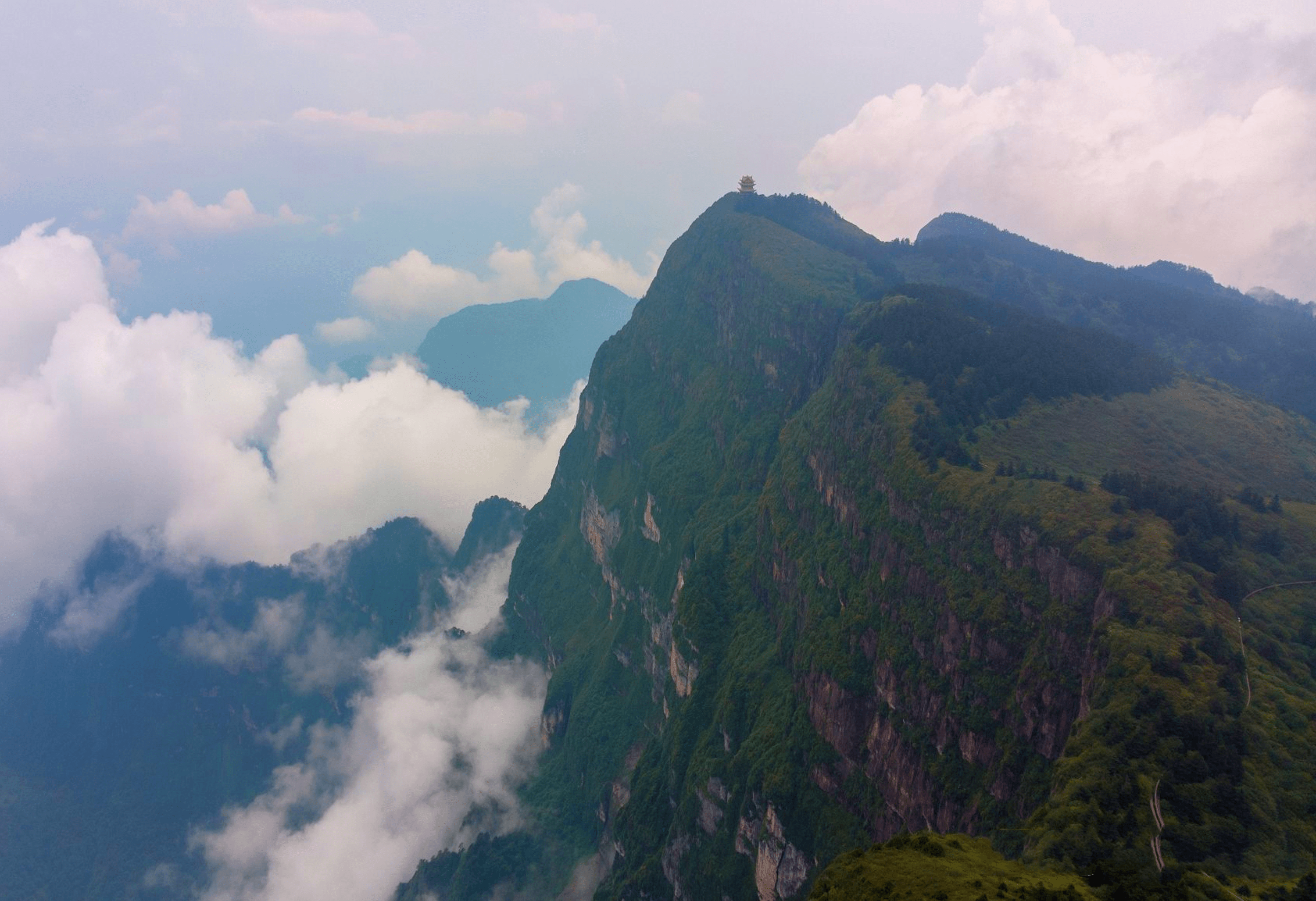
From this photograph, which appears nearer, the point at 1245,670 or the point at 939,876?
the point at 939,876

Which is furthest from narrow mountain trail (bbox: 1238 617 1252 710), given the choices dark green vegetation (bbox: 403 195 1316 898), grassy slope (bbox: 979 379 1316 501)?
grassy slope (bbox: 979 379 1316 501)

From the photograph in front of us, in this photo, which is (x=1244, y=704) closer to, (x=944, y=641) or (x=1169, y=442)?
(x=944, y=641)

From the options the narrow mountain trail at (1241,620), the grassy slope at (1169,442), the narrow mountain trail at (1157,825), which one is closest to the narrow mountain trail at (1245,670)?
the narrow mountain trail at (1241,620)

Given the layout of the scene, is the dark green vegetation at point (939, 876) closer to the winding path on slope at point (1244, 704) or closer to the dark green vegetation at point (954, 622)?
the dark green vegetation at point (954, 622)

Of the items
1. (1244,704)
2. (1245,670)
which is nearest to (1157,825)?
(1244,704)

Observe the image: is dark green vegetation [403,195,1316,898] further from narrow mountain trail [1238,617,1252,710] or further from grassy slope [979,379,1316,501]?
grassy slope [979,379,1316,501]

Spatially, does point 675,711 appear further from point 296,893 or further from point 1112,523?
point 296,893

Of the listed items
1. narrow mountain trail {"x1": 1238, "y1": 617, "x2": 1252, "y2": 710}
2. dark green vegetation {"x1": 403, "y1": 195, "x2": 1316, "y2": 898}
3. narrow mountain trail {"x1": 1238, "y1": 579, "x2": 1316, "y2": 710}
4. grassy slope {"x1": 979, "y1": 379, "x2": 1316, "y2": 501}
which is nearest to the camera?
dark green vegetation {"x1": 403, "y1": 195, "x2": 1316, "y2": 898}

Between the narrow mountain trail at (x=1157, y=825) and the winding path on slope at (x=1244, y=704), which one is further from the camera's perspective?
the winding path on slope at (x=1244, y=704)

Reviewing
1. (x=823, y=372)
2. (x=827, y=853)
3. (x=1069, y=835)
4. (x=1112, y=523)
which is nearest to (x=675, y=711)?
(x=827, y=853)
